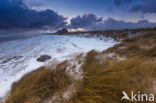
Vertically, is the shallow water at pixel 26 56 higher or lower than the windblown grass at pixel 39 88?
higher

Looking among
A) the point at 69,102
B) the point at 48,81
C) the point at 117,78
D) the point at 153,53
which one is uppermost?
the point at 153,53

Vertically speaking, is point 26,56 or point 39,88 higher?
point 26,56

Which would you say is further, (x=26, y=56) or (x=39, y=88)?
(x=26, y=56)

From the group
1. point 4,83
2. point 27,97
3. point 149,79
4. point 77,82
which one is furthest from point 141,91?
point 4,83

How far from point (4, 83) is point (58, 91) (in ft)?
5.08

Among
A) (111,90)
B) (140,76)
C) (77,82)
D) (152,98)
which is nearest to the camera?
(152,98)

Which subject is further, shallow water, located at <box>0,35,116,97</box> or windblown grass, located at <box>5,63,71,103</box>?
shallow water, located at <box>0,35,116,97</box>

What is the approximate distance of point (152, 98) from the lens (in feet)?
3.08

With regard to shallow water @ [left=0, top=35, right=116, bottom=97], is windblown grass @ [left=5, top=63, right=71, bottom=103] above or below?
below

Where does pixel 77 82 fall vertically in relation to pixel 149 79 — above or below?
below

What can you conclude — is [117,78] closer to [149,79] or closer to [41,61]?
[149,79]

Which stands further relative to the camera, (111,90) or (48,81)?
(48,81)

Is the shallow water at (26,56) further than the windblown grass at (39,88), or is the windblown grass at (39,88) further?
the shallow water at (26,56)

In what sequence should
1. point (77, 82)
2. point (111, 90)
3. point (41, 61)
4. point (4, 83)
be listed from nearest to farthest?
point (111, 90)
point (77, 82)
point (4, 83)
point (41, 61)
